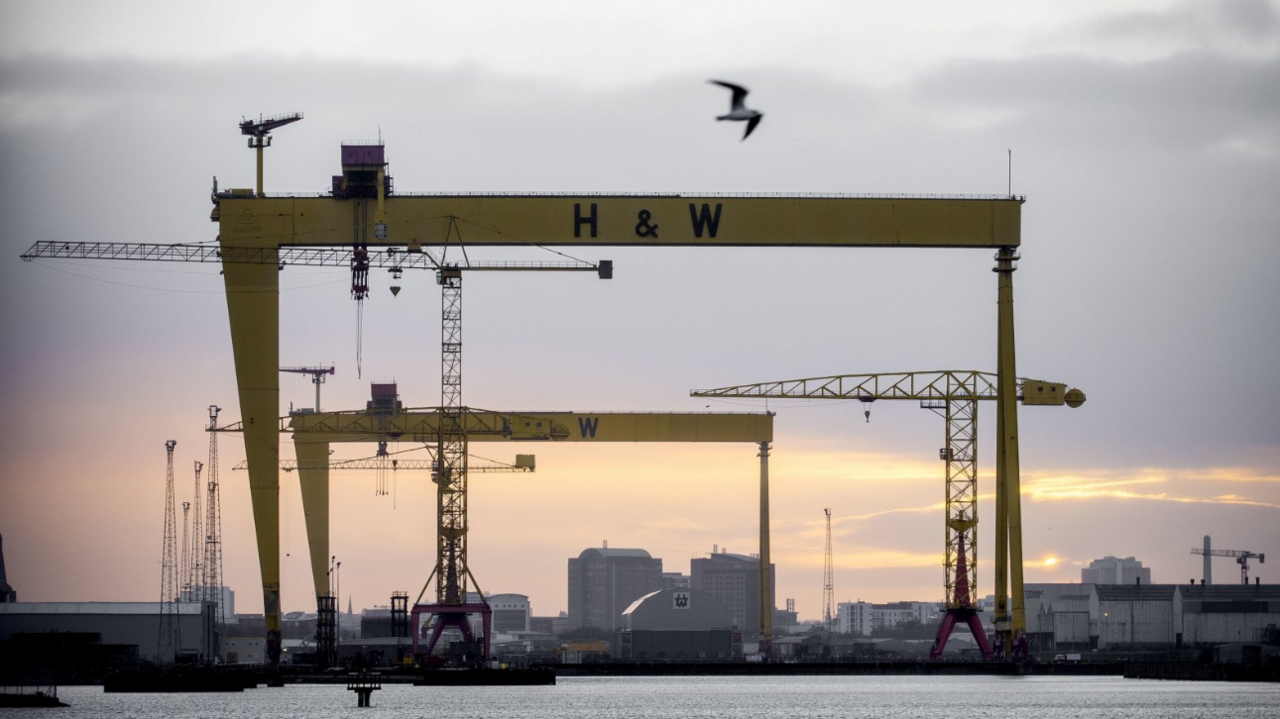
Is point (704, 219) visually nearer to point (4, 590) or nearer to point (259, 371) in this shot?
point (259, 371)

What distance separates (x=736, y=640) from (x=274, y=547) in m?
51.5

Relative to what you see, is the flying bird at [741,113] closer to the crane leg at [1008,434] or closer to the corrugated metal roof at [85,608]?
the crane leg at [1008,434]

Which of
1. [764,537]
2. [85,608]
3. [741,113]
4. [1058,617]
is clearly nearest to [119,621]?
[85,608]

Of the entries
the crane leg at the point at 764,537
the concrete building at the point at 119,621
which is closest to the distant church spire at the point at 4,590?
the concrete building at the point at 119,621

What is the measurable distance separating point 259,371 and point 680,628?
38416 millimetres

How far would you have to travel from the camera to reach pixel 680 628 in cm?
9438

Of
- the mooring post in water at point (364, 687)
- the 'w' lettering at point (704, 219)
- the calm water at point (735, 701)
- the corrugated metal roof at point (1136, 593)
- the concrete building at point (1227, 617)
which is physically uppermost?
the 'w' lettering at point (704, 219)

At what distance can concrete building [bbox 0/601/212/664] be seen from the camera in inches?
3319

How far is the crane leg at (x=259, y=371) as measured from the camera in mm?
60219

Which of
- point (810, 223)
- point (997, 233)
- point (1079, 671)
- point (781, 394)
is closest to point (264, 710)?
point (810, 223)

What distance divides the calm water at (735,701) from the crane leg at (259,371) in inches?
247

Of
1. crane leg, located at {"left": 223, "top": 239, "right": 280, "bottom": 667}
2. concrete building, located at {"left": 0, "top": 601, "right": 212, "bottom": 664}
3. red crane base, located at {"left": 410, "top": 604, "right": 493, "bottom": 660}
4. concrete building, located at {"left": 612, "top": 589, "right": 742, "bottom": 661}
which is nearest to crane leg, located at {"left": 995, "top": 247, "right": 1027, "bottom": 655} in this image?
red crane base, located at {"left": 410, "top": 604, "right": 493, "bottom": 660}

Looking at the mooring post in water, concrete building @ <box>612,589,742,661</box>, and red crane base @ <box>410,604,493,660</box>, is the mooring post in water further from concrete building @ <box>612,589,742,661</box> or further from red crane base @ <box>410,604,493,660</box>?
concrete building @ <box>612,589,742,661</box>

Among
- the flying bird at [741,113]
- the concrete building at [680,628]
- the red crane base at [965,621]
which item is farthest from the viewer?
the concrete building at [680,628]
